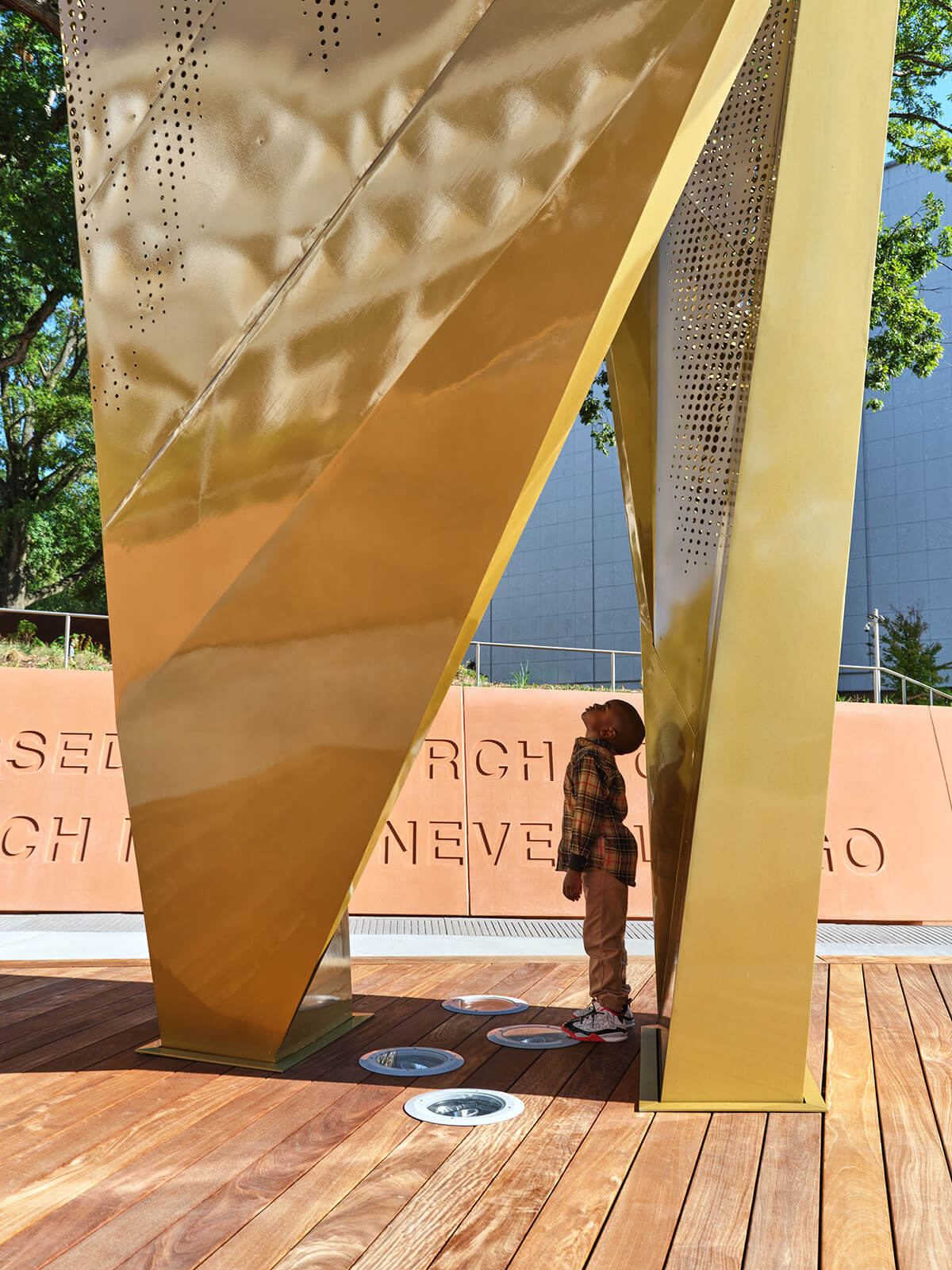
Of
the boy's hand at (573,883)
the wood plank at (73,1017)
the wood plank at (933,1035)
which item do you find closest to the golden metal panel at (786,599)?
the wood plank at (933,1035)

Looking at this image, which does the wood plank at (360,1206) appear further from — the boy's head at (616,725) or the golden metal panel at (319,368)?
the boy's head at (616,725)

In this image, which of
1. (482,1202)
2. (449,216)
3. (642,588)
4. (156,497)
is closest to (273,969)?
(482,1202)

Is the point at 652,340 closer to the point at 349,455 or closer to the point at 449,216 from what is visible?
the point at 449,216

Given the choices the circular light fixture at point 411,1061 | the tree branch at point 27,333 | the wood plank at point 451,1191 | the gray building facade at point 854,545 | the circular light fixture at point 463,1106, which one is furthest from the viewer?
the gray building facade at point 854,545

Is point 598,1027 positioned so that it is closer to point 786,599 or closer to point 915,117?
point 786,599

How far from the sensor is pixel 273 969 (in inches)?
172

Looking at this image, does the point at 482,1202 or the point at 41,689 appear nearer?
the point at 482,1202

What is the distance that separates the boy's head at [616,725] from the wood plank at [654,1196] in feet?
5.91

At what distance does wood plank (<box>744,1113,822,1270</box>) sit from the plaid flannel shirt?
1.39m

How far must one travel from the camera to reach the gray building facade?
33.6 m

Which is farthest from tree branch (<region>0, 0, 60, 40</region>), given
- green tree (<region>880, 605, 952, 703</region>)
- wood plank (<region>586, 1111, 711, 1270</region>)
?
green tree (<region>880, 605, 952, 703</region>)

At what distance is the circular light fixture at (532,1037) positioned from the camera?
191 inches

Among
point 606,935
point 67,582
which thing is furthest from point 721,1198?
point 67,582

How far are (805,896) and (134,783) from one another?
2933mm
